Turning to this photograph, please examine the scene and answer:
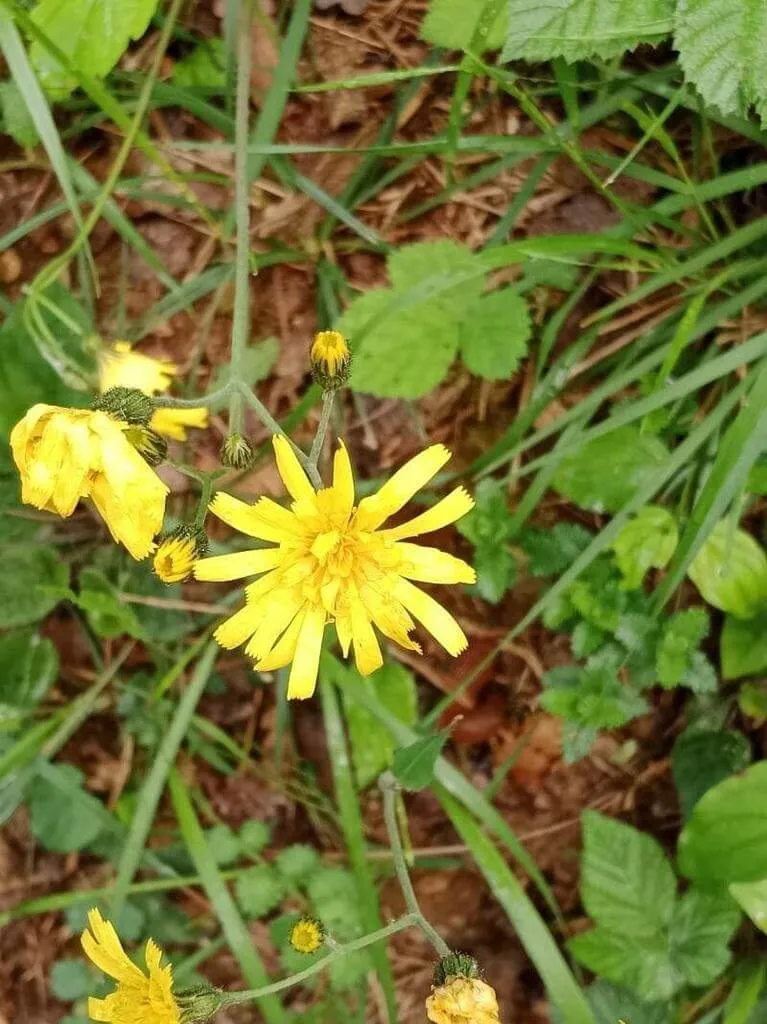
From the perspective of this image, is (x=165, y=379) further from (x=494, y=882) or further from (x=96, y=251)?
(x=494, y=882)

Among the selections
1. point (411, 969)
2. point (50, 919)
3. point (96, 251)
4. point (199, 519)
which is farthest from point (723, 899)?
point (96, 251)

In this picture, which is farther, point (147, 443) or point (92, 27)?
point (92, 27)

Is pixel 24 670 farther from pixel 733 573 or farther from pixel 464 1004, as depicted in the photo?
pixel 733 573

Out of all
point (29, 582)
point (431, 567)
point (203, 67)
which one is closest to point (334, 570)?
point (431, 567)

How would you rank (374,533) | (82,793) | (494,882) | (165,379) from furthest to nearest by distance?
(82,793)
(165,379)
(494,882)
(374,533)

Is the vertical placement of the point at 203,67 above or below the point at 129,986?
above

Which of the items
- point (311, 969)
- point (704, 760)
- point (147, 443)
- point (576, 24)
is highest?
point (576, 24)
